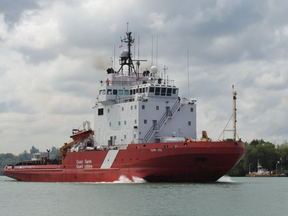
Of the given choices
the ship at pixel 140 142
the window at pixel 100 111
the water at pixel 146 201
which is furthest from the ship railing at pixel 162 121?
the window at pixel 100 111

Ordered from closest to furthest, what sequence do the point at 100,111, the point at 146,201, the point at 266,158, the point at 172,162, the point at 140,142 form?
the point at 146,201
the point at 172,162
the point at 140,142
the point at 100,111
the point at 266,158

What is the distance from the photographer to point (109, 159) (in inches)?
1762

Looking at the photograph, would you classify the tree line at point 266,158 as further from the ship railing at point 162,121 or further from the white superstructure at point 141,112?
the ship railing at point 162,121

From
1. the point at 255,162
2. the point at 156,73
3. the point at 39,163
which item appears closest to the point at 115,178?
the point at 156,73

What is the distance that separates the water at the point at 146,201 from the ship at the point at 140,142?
1.63 metres

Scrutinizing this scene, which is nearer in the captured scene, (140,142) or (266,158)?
(140,142)

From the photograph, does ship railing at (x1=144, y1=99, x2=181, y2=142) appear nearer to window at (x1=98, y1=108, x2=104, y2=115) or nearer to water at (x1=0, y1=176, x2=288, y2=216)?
water at (x1=0, y1=176, x2=288, y2=216)

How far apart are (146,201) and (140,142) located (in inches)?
502

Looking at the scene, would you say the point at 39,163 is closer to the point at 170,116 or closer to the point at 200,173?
the point at 170,116

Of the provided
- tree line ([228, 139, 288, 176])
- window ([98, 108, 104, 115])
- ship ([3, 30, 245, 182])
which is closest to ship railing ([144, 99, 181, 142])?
ship ([3, 30, 245, 182])

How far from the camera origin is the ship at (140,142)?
40344 mm

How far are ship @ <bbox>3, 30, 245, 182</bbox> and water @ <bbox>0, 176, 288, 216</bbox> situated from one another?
163cm

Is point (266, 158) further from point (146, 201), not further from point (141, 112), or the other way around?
point (146, 201)

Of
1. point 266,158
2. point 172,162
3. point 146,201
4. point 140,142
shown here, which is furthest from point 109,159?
point 266,158
